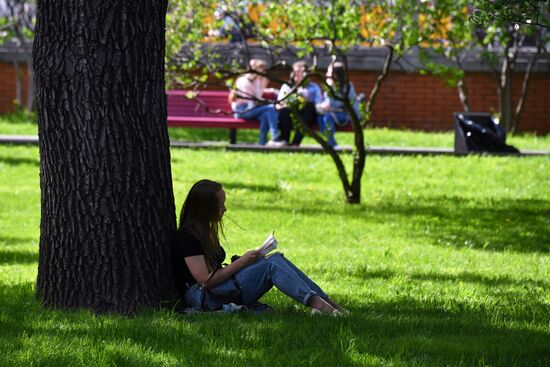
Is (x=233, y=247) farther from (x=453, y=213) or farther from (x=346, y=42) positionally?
(x=346, y=42)

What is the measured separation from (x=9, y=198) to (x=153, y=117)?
8499 millimetres

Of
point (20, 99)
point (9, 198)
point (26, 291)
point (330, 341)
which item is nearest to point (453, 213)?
point (9, 198)

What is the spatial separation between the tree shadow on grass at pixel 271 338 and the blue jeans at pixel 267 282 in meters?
0.15

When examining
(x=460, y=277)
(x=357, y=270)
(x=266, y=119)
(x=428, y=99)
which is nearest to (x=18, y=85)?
(x=428, y=99)

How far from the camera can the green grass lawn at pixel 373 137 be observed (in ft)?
70.5

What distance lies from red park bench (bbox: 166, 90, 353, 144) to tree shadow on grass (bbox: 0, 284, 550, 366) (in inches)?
505

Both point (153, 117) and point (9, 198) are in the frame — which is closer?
point (153, 117)

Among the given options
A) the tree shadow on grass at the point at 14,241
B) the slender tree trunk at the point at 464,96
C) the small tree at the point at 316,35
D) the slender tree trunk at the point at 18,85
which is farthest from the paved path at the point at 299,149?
the tree shadow on grass at the point at 14,241

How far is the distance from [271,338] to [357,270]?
3.72m

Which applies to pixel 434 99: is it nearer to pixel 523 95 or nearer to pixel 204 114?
pixel 523 95

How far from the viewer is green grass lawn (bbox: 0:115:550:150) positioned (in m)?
21.5

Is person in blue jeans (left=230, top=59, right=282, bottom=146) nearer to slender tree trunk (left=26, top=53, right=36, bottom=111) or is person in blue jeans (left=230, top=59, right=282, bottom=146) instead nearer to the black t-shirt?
slender tree trunk (left=26, top=53, right=36, bottom=111)

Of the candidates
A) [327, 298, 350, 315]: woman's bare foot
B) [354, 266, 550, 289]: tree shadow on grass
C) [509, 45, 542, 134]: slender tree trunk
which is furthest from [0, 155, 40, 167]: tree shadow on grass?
[327, 298, 350, 315]: woman's bare foot

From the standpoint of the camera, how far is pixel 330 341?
6.11 metres
